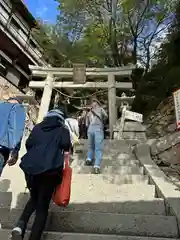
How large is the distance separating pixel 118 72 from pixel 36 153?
9.28 metres

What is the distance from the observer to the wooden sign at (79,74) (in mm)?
11518

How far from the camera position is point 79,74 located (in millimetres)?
11570

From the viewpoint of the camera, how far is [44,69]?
38.7 feet

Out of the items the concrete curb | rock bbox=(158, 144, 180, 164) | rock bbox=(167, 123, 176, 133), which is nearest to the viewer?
the concrete curb

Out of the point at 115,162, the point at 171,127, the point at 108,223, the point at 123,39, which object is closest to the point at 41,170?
the point at 108,223

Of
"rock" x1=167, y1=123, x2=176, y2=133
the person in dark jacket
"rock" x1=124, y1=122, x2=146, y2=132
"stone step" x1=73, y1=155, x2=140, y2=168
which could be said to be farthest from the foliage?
the person in dark jacket

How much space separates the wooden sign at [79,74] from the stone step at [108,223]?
866 centimetres

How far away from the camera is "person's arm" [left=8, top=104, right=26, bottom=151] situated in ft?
10.5

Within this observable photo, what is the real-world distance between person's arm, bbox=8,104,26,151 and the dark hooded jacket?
0.88 ft

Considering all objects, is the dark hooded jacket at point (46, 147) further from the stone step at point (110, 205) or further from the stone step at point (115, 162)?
the stone step at point (115, 162)

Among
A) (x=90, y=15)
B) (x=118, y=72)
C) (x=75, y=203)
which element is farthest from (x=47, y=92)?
(x=75, y=203)

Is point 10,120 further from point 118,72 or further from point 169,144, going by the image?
point 118,72

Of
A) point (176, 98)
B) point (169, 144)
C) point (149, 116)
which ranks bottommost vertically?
point (169, 144)

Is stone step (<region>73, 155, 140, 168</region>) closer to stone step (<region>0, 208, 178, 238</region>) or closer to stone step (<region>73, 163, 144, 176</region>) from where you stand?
stone step (<region>73, 163, 144, 176</region>)
